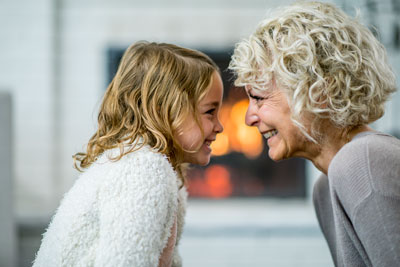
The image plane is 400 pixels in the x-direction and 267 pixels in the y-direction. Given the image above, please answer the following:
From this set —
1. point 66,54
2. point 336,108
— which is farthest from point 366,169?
point 66,54

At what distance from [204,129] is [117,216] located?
0.50m

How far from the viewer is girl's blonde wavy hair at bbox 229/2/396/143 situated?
126 cm

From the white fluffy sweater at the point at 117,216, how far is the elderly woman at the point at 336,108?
1.31 feet

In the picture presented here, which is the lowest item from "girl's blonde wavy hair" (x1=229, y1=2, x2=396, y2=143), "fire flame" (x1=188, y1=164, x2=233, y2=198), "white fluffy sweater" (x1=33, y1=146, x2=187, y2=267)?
"fire flame" (x1=188, y1=164, x2=233, y2=198)

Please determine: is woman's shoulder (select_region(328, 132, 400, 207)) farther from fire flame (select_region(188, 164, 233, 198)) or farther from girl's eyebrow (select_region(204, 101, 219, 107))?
fire flame (select_region(188, 164, 233, 198))

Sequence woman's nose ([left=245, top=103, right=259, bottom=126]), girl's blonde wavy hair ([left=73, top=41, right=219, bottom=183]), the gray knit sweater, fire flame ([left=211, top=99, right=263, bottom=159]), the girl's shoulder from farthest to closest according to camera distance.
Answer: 1. fire flame ([left=211, top=99, right=263, bottom=159])
2. woman's nose ([left=245, top=103, right=259, bottom=126])
3. girl's blonde wavy hair ([left=73, top=41, right=219, bottom=183])
4. the girl's shoulder
5. the gray knit sweater

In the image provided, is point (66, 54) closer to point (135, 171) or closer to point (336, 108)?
point (135, 171)

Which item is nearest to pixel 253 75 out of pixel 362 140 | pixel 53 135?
pixel 362 140

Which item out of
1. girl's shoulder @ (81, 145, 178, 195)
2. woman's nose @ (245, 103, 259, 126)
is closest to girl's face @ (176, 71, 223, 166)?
woman's nose @ (245, 103, 259, 126)

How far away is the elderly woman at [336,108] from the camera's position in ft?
3.42

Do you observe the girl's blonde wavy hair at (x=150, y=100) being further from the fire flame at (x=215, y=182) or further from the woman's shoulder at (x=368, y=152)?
the fire flame at (x=215, y=182)

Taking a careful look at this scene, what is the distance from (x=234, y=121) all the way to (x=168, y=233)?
202cm

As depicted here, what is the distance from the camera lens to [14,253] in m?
2.60

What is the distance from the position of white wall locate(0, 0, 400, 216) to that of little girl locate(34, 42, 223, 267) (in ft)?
5.20
